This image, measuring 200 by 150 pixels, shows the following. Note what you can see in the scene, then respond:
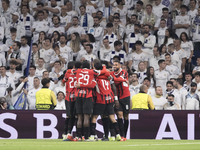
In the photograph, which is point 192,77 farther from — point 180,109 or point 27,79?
point 27,79

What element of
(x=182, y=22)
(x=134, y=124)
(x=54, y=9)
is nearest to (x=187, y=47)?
(x=182, y=22)

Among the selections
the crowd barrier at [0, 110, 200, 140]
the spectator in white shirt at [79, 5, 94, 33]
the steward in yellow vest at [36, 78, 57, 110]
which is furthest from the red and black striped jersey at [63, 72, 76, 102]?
the spectator in white shirt at [79, 5, 94, 33]

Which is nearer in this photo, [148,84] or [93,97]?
[93,97]

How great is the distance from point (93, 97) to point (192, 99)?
4.02 metres

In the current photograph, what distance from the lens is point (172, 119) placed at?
11.5m

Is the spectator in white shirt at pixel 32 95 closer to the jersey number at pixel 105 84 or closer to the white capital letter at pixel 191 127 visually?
the jersey number at pixel 105 84

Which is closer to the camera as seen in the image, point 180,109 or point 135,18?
point 180,109

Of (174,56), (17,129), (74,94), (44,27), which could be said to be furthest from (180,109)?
(44,27)

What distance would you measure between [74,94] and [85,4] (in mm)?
8156

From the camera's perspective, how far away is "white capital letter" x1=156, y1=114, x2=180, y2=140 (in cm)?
1146

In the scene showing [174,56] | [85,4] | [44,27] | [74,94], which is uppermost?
[85,4]

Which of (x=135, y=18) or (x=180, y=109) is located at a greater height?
Answer: (x=135, y=18)

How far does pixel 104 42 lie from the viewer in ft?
48.5

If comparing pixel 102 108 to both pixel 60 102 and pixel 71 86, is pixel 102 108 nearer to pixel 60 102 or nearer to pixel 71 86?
pixel 71 86
